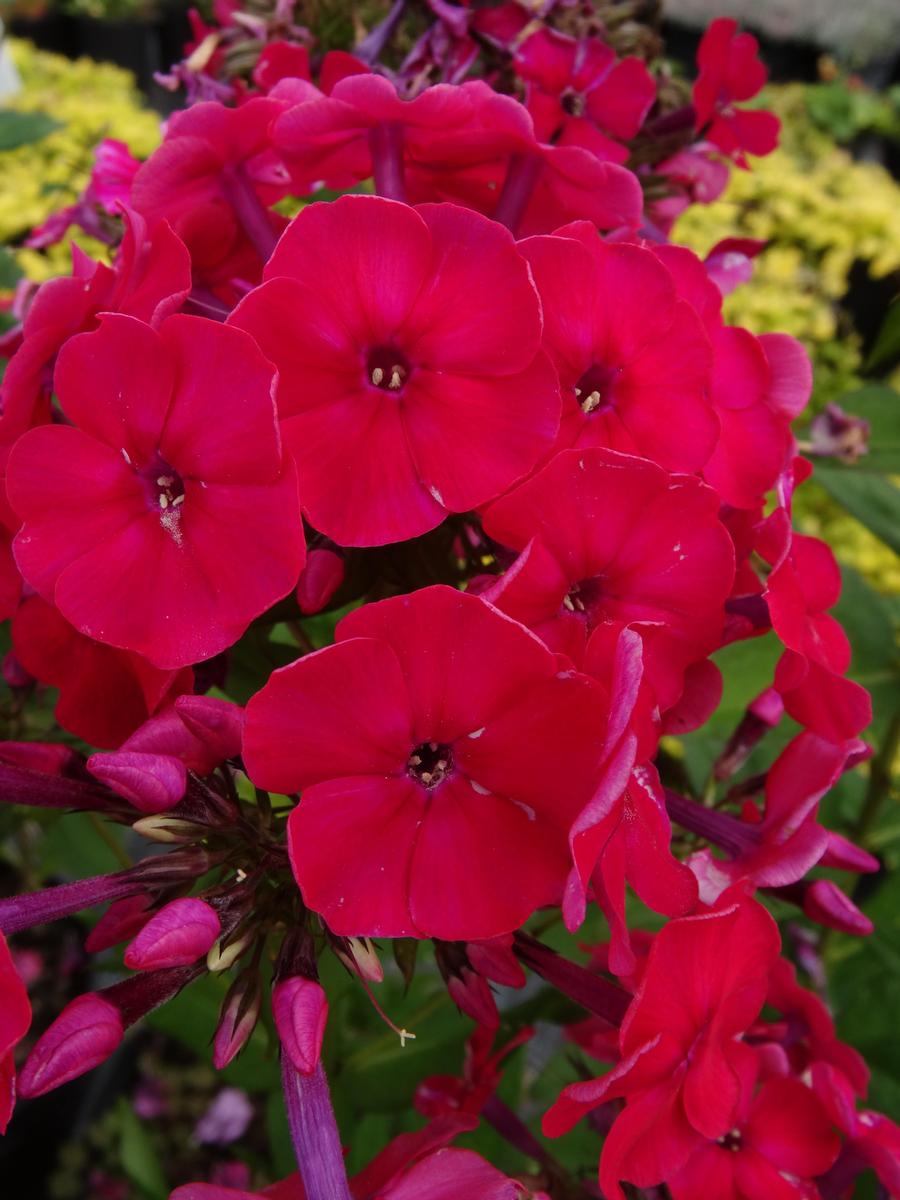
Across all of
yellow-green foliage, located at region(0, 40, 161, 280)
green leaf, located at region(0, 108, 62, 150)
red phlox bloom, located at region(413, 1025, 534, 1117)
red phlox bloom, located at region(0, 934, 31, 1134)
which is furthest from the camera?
yellow-green foliage, located at region(0, 40, 161, 280)

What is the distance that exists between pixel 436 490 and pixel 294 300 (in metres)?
0.10

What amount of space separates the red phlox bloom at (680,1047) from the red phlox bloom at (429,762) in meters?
0.08

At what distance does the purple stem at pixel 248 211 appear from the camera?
567mm

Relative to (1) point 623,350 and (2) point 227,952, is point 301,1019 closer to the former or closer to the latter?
(2) point 227,952

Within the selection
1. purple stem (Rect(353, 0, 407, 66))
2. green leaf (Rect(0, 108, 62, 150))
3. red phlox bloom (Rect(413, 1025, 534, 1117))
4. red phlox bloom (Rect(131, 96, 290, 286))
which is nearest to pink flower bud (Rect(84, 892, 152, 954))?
red phlox bloom (Rect(413, 1025, 534, 1117))

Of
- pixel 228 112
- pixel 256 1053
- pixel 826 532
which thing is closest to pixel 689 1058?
pixel 256 1053

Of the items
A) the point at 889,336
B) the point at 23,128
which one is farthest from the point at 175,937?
the point at 23,128

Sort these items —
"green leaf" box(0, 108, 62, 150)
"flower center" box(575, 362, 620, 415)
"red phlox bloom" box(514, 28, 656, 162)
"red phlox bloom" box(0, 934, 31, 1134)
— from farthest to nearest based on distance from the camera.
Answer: "green leaf" box(0, 108, 62, 150)
"red phlox bloom" box(514, 28, 656, 162)
"flower center" box(575, 362, 620, 415)
"red phlox bloom" box(0, 934, 31, 1134)

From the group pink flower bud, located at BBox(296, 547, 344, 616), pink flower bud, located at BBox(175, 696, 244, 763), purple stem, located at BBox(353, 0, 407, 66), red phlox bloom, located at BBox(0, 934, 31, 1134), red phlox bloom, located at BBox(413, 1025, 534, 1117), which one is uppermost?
purple stem, located at BBox(353, 0, 407, 66)

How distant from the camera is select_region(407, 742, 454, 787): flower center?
0.44 metres

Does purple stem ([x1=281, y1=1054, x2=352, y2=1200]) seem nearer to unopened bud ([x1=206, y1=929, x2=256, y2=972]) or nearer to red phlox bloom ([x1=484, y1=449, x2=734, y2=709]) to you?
unopened bud ([x1=206, y1=929, x2=256, y2=972])

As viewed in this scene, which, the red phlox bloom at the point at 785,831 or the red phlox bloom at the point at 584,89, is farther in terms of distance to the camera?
the red phlox bloom at the point at 584,89

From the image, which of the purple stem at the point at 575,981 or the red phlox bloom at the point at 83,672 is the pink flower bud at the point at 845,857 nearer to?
the purple stem at the point at 575,981

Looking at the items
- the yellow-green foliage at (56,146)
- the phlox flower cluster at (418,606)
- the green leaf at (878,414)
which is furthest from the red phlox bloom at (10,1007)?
the yellow-green foliage at (56,146)
